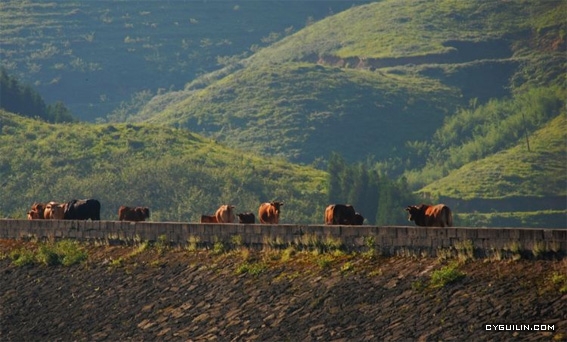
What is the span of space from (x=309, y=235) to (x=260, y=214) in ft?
30.0

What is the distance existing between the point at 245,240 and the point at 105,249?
8695mm

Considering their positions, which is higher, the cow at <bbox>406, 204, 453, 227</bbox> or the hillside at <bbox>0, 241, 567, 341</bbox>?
the cow at <bbox>406, 204, 453, 227</bbox>

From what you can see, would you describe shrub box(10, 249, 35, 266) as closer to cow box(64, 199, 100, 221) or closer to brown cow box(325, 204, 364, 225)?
cow box(64, 199, 100, 221)

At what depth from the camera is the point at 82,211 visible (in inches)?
2660

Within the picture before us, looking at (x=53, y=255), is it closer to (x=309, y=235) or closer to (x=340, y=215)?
(x=340, y=215)

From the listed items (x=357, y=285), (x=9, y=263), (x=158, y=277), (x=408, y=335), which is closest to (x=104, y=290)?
(x=158, y=277)

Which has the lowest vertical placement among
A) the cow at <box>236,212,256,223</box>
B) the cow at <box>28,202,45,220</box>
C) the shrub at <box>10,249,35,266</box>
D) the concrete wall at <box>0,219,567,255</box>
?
the shrub at <box>10,249,35,266</box>

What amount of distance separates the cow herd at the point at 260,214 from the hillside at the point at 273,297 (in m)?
2.70

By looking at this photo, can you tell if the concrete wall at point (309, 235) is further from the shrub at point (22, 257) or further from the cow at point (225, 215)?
the cow at point (225, 215)

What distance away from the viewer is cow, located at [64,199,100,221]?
221 feet

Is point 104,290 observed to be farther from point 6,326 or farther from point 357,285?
point 357,285

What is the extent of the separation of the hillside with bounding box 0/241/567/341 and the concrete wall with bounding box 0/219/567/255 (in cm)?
41

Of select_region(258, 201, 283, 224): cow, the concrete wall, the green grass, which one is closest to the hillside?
the green grass

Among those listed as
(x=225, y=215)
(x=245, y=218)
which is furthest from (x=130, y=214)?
(x=245, y=218)
